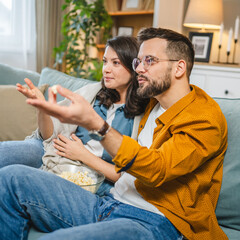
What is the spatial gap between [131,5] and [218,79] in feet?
5.10

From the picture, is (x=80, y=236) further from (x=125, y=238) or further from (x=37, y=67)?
(x=37, y=67)

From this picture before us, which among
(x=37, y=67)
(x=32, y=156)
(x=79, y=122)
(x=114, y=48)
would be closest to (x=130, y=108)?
(x=114, y=48)

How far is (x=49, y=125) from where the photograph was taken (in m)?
1.53

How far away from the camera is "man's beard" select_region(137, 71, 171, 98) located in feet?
4.03

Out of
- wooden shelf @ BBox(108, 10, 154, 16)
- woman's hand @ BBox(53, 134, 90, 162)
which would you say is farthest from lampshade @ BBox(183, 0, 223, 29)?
woman's hand @ BBox(53, 134, 90, 162)

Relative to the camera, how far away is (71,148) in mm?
1446

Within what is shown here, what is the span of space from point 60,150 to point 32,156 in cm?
15

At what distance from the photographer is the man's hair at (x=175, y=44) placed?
1.27 metres

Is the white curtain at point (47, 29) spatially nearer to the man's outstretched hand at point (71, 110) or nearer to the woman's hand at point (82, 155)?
the woman's hand at point (82, 155)

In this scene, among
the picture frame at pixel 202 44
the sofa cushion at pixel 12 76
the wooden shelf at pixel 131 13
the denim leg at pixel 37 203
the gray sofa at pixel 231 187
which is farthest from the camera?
the wooden shelf at pixel 131 13

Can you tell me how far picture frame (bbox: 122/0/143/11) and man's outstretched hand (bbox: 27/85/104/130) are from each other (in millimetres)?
3330

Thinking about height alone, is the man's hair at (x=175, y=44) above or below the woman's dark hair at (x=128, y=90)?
above

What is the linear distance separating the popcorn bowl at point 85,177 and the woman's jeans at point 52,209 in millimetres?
61

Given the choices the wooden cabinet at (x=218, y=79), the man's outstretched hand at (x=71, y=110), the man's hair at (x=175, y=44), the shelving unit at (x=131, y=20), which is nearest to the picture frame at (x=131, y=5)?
the shelving unit at (x=131, y=20)
